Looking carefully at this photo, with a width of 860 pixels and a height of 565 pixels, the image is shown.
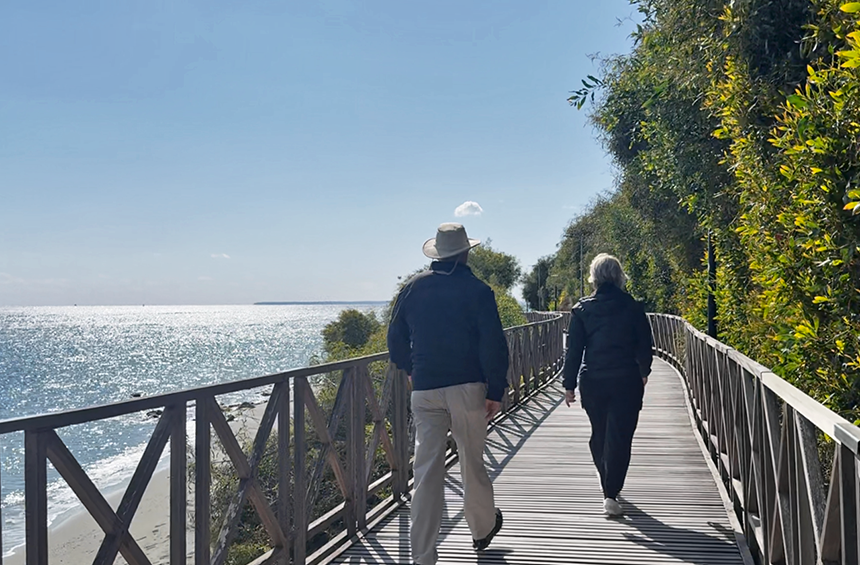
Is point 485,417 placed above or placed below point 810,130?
below

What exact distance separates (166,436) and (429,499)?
4.82 feet

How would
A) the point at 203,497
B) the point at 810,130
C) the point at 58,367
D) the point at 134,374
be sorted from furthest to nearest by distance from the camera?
the point at 58,367
the point at 134,374
the point at 810,130
the point at 203,497

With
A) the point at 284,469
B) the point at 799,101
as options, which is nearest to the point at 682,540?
the point at 284,469

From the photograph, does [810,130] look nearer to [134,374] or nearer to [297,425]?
[297,425]

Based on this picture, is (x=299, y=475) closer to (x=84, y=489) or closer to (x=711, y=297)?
(x=84, y=489)

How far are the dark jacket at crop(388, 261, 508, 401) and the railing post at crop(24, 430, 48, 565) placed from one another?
1.97m

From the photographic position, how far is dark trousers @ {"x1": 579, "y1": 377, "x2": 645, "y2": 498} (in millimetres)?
5156

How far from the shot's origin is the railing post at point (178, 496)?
10.1 ft

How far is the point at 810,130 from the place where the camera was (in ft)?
12.0

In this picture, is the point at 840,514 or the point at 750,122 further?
the point at 750,122


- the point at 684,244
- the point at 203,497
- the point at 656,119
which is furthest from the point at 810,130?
the point at 684,244

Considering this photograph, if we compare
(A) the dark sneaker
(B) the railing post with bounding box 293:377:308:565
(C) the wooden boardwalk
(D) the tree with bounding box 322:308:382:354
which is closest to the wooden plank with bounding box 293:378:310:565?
(B) the railing post with bounding box 293:377:308:565

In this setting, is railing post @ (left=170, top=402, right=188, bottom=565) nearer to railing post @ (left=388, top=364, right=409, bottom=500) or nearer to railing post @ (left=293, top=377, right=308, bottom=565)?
railing post @ (left=293, top=377, right=308, bottom=565)

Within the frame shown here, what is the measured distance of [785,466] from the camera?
121 inches
